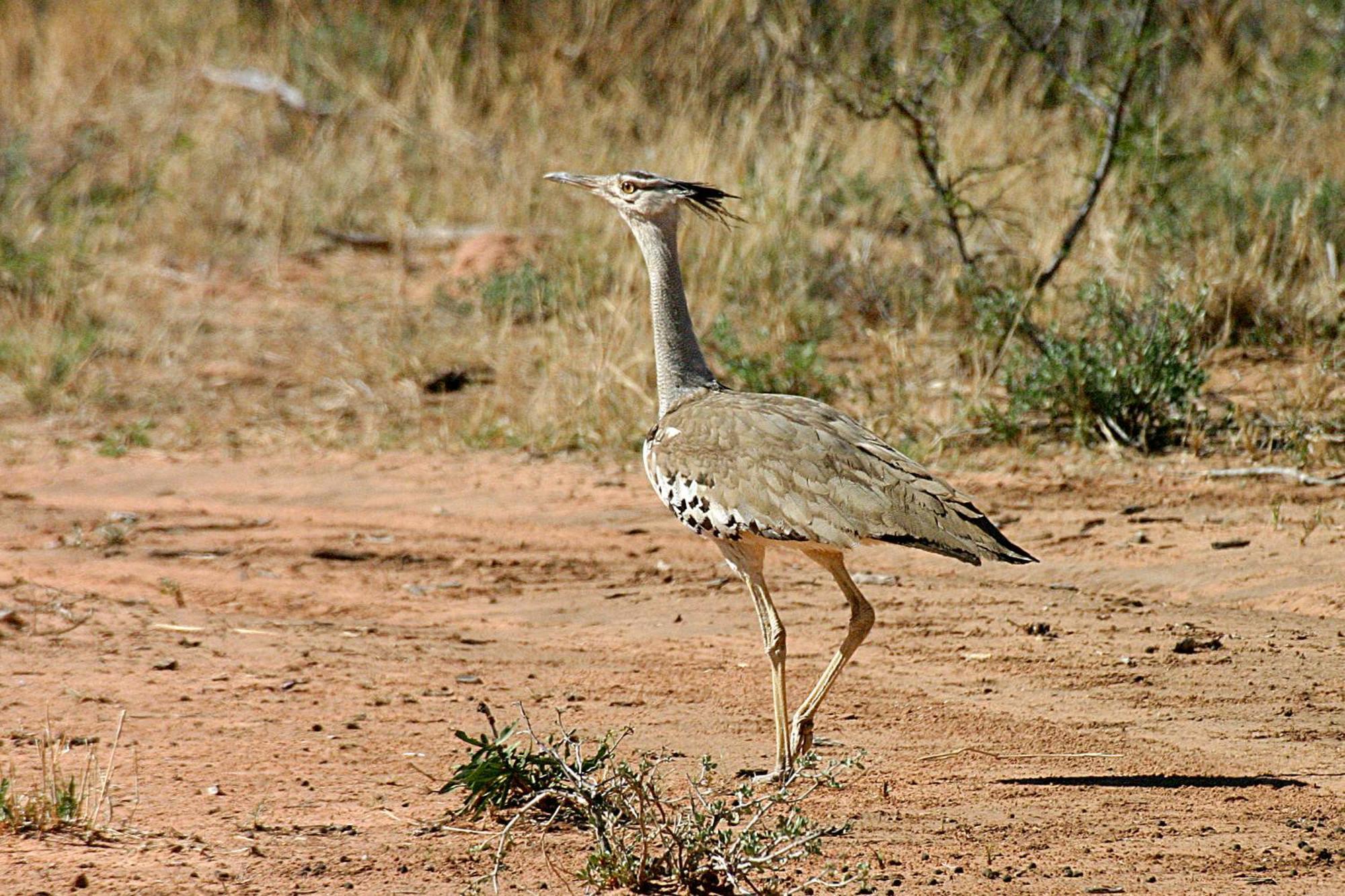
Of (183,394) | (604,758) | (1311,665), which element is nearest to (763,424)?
(604,758)

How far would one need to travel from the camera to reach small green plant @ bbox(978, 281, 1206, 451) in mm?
6926

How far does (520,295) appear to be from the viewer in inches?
361

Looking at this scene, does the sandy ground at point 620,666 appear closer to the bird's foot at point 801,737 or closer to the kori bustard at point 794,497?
the bird's foot at point 801,737

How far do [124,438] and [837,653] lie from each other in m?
4.90

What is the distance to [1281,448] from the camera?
22.1 ft

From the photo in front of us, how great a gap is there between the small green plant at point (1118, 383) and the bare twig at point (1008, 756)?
2929 mm

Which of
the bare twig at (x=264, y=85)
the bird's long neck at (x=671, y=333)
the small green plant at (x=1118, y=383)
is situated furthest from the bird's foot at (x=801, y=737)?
the bare twig at (x=264, y=85)

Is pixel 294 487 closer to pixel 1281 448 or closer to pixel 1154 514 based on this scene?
pixel 1154 514

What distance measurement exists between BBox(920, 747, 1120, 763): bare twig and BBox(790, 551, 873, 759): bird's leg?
32 cm

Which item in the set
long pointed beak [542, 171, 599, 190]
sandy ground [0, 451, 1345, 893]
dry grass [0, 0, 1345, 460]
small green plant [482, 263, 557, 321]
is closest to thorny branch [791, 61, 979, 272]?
dry grass [0, 0, 1345, 460]

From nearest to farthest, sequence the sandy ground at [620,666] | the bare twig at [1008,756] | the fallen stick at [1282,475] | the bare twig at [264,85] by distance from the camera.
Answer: the sandy ground at [620,666], the bare twig at [1008,756], the fallen stick at [1282,475], the bare twig at [264,85]

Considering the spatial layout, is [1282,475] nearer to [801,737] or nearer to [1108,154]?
[1108,154]

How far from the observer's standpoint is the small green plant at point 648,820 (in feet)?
10.9

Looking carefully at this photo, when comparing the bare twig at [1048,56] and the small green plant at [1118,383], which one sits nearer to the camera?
the small green plant at [1118,383]
